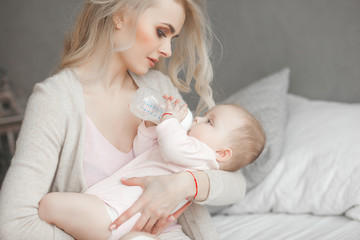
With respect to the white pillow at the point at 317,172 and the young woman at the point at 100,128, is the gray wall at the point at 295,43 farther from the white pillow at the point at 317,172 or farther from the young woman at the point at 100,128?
the young woman at the point at 100,128

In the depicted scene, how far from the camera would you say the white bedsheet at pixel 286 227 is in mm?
1484

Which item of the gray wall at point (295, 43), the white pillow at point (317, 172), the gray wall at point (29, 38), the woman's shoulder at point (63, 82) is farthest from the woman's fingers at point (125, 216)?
the gray wall at point (29, 38)

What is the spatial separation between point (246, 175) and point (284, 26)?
99 centimetres

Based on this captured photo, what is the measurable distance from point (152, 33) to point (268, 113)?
79 centimetres

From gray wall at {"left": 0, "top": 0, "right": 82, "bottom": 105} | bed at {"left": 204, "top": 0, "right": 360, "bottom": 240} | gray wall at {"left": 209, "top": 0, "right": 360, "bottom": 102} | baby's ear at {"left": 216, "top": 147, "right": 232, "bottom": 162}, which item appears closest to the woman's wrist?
baby's ear at {"left": 216, "top": 147, "right": 232, "bottom": 162}

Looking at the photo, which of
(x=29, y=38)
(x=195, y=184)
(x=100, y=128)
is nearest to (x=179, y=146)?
(x=195, y=184)

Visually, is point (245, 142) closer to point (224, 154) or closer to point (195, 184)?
point (224, 154)

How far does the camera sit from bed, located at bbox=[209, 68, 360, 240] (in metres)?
1.57

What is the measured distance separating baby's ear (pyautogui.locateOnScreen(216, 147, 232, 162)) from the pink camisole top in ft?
1.17

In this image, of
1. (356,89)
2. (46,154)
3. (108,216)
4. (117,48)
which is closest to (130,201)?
(108,216)

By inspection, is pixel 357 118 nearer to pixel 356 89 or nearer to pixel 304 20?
pixel 356 89

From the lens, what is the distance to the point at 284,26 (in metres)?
2.30

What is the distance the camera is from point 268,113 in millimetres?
1913

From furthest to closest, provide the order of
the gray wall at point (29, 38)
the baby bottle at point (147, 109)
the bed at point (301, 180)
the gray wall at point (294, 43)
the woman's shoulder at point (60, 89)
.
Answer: the gray wall at point (29, 38), the gray wall at point (294, 43), the bed at point (301, 180), the baby bottle at point (147, 109), the woman's shoulder at point (60, 89)
